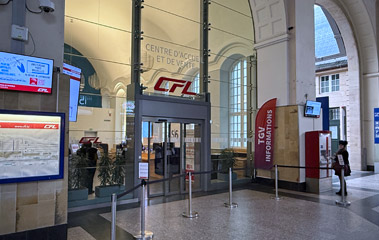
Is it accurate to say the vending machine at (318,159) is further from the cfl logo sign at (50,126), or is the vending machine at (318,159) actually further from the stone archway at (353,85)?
the cfl logo sign at (50,126)

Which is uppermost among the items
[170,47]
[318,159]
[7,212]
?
[170,47]

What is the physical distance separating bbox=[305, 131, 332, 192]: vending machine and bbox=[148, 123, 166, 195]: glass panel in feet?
13.7

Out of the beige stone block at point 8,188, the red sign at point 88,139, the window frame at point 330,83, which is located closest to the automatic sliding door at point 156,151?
the red sign at point 88,139

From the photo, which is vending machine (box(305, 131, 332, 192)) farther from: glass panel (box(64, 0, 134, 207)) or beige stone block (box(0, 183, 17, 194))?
beige stone block (box(0, 183, 17, 194))

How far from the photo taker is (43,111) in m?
4.26

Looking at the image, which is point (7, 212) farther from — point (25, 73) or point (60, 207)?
point (25, 73)

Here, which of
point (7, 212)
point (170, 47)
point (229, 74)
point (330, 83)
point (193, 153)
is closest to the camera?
point (7, 212)

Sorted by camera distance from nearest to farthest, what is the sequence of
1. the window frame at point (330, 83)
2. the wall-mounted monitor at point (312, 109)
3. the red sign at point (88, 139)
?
the red sign at point (88, 139)
the wall-mounted monitor at point (312, 109)
the window frame at point (330, 83)

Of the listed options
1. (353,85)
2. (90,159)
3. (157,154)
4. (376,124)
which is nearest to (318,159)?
(157,154)

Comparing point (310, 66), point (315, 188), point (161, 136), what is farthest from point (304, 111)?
point (161, 136)

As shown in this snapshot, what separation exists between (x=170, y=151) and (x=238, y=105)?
10.6 feet

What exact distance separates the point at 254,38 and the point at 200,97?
127 inches

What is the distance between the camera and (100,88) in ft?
23.4

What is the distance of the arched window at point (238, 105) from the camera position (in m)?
9.94
